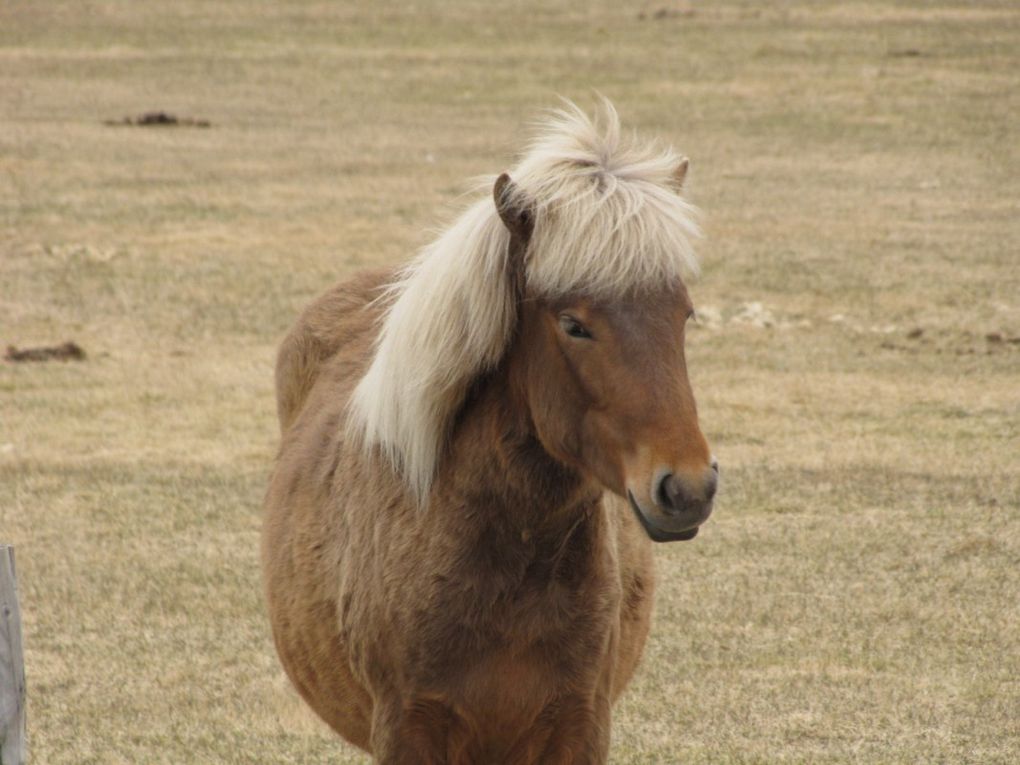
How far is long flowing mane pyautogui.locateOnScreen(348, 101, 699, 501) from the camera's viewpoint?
10.6 ft

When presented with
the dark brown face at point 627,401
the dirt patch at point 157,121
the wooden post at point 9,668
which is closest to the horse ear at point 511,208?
the dark brown face at point 627,401

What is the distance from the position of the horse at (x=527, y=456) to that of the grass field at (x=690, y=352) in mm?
703

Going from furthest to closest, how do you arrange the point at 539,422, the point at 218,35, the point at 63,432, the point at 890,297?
the point at 218,35 → the point at 890,297 → the point at 63,432 → the point at 539,422

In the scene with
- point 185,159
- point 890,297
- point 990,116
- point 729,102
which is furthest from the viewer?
point 729,102

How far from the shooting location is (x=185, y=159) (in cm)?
1970

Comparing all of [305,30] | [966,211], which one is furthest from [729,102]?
[305,30]

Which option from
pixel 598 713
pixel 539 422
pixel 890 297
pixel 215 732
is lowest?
pixel 890 297

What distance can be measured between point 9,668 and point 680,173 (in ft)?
6.08

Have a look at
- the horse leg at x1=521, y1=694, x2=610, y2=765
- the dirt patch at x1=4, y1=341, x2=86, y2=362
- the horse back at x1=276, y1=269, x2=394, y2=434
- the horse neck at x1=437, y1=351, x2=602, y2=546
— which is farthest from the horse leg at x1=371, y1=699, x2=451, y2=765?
the dirt patch at x1=4, y1=341, x2=86, y2=362

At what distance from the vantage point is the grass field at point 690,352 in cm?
600

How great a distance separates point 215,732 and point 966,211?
13082mm

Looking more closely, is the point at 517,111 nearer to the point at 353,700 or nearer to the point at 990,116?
the point at 990,116

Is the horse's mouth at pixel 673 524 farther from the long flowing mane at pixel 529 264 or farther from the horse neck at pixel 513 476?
the long flowing mane at pixel 529 264

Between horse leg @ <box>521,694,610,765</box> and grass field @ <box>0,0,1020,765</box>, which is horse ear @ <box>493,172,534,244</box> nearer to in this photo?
grass field @ <box>0,0,1020,765</box>
